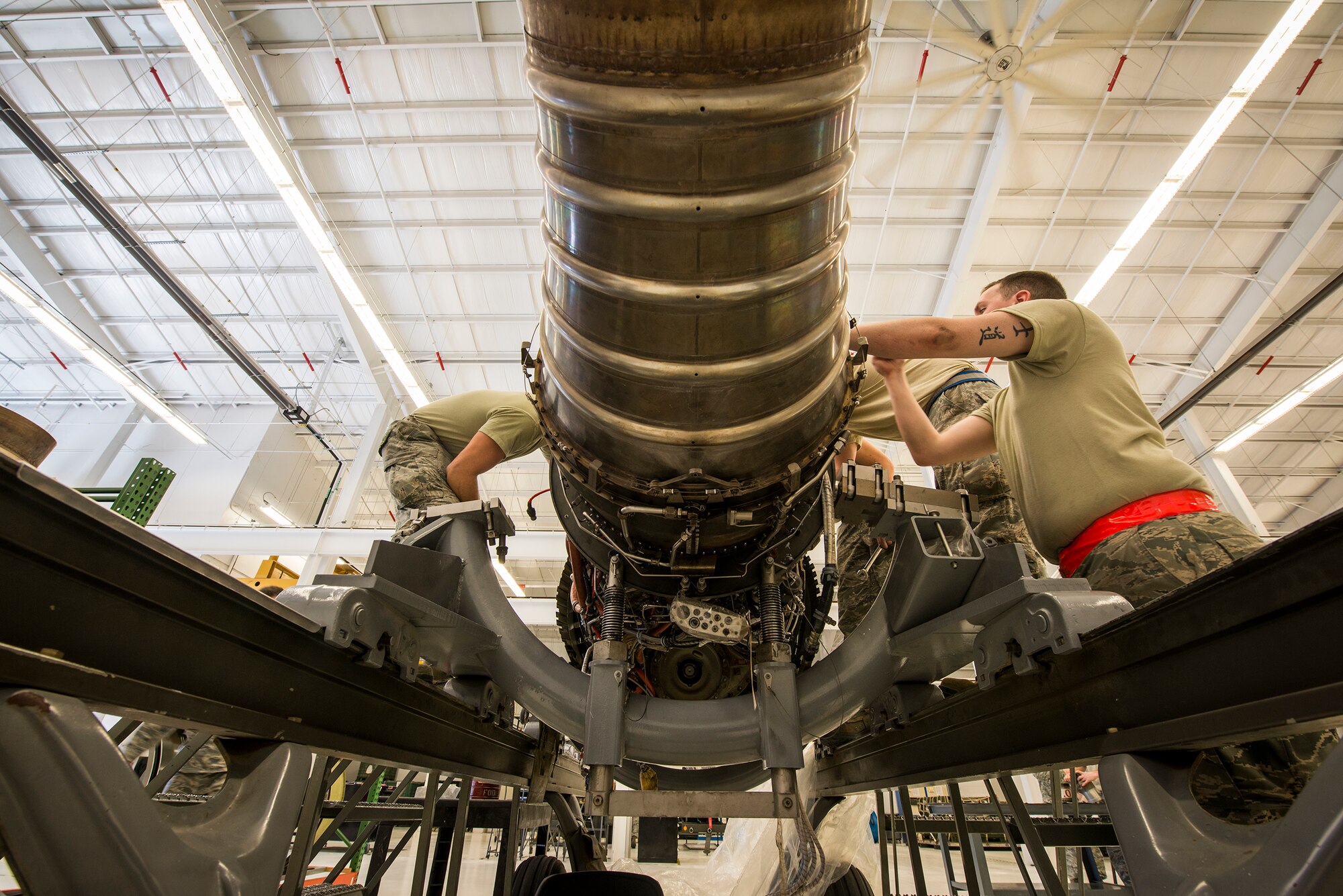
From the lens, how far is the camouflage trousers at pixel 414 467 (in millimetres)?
4094

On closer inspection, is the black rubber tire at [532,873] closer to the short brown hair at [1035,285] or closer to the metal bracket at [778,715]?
the metal bracket at [778,715]

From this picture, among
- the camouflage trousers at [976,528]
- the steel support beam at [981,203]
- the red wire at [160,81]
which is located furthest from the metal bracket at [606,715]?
the red wire at [160,81]

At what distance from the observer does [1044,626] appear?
140cm

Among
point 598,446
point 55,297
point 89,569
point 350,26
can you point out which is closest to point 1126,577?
point 598,446

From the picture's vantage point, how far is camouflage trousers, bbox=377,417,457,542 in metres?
4.09

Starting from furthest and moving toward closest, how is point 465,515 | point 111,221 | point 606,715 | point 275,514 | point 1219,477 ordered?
point 275,514 → point 1219,477 → point 111,221 → point 465,515 → point 606,715

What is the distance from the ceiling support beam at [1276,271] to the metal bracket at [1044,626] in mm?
14923

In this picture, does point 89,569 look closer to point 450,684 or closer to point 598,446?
point 598,446

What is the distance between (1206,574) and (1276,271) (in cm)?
1566

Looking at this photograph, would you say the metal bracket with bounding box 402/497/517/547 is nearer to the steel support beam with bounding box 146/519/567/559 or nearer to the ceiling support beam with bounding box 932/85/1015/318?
the steel support beam with bounding box 146/519/567/559

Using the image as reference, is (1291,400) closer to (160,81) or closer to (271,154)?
(271,154)

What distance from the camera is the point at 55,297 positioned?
14781mm

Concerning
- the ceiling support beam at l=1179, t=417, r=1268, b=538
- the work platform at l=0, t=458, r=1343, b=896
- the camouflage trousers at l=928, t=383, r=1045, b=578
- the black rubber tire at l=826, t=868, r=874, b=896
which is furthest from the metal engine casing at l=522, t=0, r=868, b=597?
the ceiling support beam at l=1179, t=417, r=1268, b=538

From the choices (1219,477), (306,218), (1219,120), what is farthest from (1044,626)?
(1219,477)
